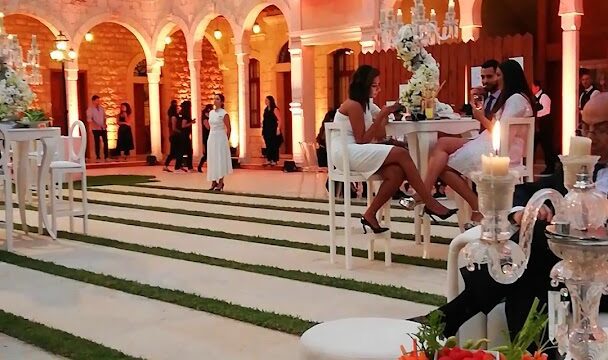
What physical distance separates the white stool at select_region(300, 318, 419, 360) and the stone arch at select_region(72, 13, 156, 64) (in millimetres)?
16120

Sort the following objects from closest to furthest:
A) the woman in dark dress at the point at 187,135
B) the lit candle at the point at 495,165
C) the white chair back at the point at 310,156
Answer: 1. the lit candle at the point at 495,165
2. the white chair back at the point at 310,156
3. the woman in dark dress at the point at 187,135

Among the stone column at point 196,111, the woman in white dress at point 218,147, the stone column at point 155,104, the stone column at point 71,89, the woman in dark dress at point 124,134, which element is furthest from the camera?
the woman in dark dress at point 124,134

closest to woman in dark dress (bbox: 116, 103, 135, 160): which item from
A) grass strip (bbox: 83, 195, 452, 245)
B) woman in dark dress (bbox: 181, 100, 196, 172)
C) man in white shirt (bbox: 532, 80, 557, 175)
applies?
woman in dark dress (bbox: 181, 100, 196, 172)

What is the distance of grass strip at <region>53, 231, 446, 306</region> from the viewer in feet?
13.8

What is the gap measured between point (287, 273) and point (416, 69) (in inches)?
77.6

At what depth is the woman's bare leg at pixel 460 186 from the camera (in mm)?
5277

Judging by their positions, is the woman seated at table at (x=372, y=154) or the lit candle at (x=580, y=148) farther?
the woman seated at table at (x=372, y=154)

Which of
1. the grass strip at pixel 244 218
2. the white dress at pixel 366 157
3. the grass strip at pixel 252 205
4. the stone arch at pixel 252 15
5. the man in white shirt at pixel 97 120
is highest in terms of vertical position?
the stone arch at pixel 252 15

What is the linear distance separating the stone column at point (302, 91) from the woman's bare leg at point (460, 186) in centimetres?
924

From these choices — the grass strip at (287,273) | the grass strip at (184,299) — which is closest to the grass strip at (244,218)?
the grass strip at (287,273)

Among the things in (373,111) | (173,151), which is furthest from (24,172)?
(173,151)

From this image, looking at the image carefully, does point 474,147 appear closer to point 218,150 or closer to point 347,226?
point 347,226

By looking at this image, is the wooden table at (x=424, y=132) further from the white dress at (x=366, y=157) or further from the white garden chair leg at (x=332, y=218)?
the white garden chair leg at (x=332, y=218)

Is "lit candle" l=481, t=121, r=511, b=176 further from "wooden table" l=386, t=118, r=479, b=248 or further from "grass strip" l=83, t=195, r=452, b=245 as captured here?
"grass strip" l=83, t=195, r=452, b=245
